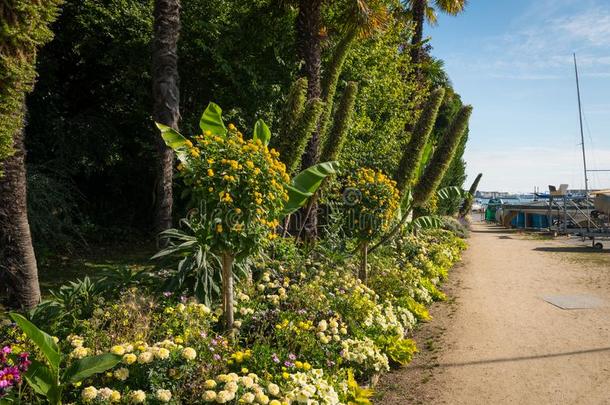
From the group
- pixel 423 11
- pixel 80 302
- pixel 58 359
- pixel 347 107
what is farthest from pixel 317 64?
pixel 423 11

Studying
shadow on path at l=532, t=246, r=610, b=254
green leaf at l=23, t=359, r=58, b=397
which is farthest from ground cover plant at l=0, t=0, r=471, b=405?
shadow on path at l=532, t=246, r=610, b=254

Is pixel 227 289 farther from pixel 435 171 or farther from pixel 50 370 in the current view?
pixel 435 171

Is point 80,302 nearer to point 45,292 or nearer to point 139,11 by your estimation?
point 45,292

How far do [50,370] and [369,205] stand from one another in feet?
18.5

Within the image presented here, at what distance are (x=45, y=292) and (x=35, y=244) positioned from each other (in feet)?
9.09

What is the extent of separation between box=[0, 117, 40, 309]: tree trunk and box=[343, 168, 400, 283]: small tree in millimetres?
5014

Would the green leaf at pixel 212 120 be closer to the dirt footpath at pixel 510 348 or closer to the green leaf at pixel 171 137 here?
the green leaf at pixel 171 137

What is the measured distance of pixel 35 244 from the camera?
34.0 ft

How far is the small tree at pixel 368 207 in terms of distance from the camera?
774 cm

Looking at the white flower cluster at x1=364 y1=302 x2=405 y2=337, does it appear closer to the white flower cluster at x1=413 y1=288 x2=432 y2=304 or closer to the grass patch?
the white flower cluster at x1=413 y1=288 x2=432 y2=304

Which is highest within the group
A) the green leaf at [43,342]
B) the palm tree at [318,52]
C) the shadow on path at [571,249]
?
the palm tree at [318,52]

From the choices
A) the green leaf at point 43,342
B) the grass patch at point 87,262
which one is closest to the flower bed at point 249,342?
the green leaf at point 43,342

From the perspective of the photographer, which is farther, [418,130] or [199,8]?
[199,8]

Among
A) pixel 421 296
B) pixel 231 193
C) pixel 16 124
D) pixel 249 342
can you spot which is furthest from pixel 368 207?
pixel 16 124
